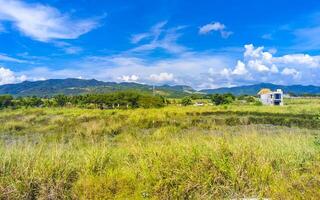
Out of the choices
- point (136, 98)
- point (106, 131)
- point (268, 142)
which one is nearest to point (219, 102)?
point (136, 98)

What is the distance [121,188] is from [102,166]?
0.92 metres

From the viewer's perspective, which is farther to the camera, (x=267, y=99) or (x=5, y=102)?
(x=267, y=99)

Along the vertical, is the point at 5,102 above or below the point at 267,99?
above

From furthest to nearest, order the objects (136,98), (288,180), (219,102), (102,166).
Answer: (219,102), (136,98), (102,166), (288,180)

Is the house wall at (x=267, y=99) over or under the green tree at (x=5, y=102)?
under

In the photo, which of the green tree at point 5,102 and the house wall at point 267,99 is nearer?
the green tree at point 5,102

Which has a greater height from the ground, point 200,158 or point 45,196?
point 200,158

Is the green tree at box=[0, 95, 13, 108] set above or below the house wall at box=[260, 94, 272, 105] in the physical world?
above

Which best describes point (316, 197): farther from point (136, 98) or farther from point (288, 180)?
point (136, 98)

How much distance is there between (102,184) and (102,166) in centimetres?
87

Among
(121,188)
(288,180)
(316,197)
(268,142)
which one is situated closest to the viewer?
(316,197)

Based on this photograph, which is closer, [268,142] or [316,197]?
[316,197]

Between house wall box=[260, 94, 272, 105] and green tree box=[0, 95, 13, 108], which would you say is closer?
green tree box=[0, 95, 13, 108]

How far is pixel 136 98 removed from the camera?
269 ft
